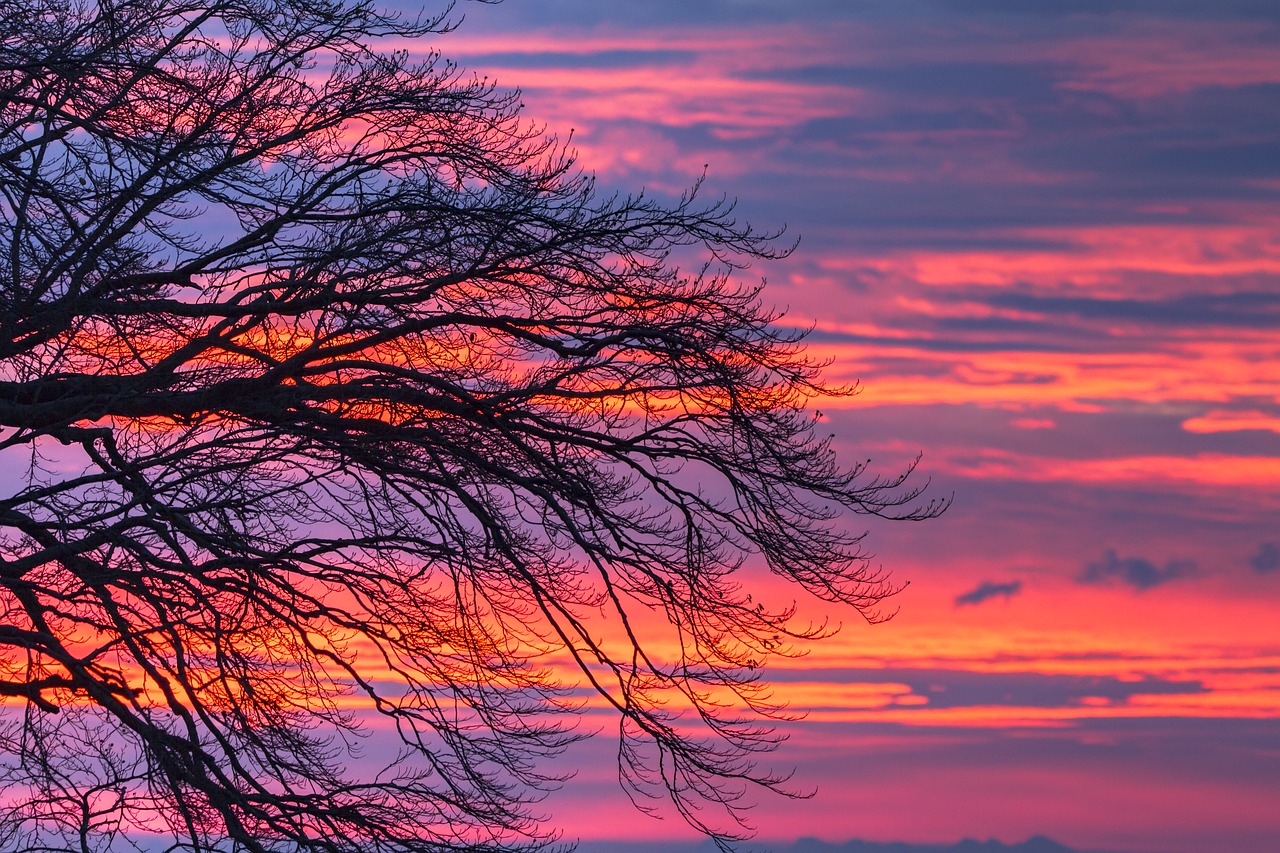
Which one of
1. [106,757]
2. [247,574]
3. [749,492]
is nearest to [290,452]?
[247,574]

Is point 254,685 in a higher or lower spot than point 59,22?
lower

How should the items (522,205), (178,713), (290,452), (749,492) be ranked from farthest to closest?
(749,492) < (522,205) < (290,452) < (178,713)

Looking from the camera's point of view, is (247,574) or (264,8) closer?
(247,574)

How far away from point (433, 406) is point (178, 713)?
271 cm

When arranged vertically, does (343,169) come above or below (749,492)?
above

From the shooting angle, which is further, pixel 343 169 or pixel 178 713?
pixel 343 169

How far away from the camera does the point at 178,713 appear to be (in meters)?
9.52

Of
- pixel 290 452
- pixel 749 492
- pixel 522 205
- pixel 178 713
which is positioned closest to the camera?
pixel 178 713

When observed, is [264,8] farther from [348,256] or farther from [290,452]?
[290,452]

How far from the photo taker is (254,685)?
10047 millimetres

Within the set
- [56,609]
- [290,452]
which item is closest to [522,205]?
[290,452]

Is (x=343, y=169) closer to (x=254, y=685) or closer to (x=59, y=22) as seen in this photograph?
(x=59, y=22)

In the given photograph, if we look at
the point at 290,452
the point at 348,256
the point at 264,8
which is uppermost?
the point at 264,8

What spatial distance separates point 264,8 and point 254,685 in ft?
17.4
